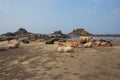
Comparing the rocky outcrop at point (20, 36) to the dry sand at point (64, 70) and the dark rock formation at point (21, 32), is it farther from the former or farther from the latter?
the dry sand at point (64, 70)

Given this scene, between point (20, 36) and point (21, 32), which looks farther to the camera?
point (21, 32)

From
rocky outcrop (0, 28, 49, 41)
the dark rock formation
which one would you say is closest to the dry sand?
rocky outcrop (0, 28, 49, 41)

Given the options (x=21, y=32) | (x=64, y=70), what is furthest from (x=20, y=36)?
(x=64, y=70)

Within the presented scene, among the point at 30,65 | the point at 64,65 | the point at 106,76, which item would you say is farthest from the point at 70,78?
the point at 30,65

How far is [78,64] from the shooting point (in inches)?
485

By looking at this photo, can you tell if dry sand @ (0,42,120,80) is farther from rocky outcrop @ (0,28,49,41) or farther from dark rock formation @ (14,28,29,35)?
dark rock formation @ (14,28,29,35)

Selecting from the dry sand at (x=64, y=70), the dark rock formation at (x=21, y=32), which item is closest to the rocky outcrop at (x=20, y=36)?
the dark rock formation at (x=21, y=32)

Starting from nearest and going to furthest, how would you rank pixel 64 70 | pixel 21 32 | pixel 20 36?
1. pixel 64 70
2. pixel 20 36
3. pixel 21 32

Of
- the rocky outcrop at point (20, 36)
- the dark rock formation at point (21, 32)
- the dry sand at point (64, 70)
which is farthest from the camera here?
the dark rock formation at point (21, 32)

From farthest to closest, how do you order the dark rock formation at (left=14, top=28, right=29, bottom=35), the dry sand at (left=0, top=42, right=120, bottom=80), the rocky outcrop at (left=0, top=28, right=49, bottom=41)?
the dark rock formation at (left=14, top=28, right=29, bottom=35) → the rocky outcrop at (left=0, top=28, right=49, bottom=41) → the dry sand at (left=0, top=42, right=120, bottom=80)

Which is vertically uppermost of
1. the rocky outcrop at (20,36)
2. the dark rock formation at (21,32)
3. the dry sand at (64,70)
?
the dark rock formation at (21,32)

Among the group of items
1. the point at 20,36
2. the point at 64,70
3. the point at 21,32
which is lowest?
the point at 64,70

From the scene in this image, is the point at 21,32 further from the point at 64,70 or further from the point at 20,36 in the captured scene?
the point at 64,70

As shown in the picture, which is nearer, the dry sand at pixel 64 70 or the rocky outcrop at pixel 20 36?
the dry sand at pixel 64 70
